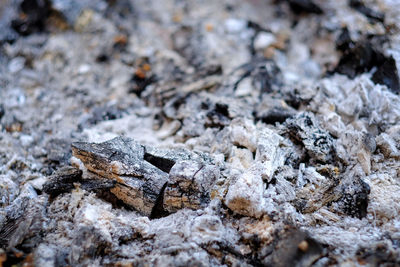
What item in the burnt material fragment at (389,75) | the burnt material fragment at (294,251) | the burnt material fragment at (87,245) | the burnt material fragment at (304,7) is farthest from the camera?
the burnt material fragment at (304,7)

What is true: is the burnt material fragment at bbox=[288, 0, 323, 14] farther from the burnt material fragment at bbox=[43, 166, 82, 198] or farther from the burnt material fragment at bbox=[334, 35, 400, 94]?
the burnt material fragment at bbox=[43, 166, 82, 198]

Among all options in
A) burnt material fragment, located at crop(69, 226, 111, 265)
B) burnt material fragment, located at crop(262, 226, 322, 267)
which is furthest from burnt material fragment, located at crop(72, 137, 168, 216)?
burnt material fragment, located at crop(262, 226, 322, 267)

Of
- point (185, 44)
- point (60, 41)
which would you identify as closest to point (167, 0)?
point (185, 44)

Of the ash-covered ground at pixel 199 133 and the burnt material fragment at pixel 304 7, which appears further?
the burnt material fragment at pixel 304 7

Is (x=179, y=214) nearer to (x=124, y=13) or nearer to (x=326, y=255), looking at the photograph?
(x=326, y=255)

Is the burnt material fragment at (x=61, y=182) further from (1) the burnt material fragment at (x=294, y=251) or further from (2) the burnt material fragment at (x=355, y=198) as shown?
(2) the burnt material fragment at (x=355, y=198)

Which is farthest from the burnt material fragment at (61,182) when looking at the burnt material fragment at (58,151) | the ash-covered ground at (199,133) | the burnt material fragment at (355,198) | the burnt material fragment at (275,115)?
the burnt material fragment at (355,198)
